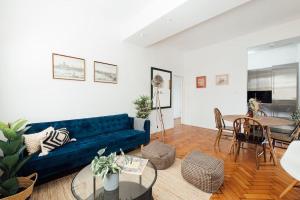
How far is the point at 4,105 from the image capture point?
7.47 feet

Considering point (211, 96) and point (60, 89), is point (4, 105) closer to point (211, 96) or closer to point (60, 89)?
point (60, 89)

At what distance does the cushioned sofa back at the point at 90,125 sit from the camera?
8.23 ft

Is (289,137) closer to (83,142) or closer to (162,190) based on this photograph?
(162,190)

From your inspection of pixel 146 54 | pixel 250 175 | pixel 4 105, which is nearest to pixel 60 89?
pixel 4 105

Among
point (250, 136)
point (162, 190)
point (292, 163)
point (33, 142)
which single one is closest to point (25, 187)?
point (33, 142)

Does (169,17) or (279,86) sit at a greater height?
(169,17)

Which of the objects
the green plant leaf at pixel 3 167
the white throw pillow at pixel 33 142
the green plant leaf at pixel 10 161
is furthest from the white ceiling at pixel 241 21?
the green plant leaf at pixel 3 167

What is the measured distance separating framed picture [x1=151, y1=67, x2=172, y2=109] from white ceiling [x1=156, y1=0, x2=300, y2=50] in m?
1.06

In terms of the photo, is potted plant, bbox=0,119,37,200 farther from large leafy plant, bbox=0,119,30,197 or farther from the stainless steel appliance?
the stainless steel appliance

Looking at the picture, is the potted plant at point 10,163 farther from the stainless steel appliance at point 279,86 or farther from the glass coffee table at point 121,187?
the stainless steel appliance at point 279,86

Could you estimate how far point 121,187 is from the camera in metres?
1.52

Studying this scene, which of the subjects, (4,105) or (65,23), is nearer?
(4,105)

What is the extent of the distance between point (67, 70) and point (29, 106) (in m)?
0.90

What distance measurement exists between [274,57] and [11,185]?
23.0 feet
